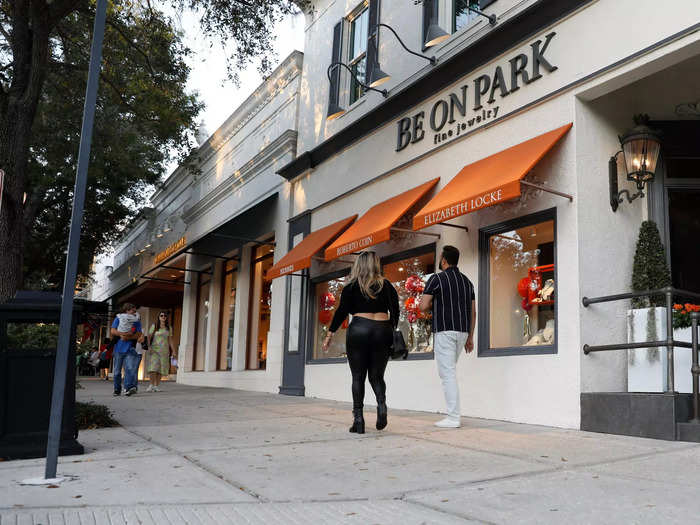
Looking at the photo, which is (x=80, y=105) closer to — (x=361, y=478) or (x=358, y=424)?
(x=358, y=424)

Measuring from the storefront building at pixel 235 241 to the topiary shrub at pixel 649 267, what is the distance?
321 inches

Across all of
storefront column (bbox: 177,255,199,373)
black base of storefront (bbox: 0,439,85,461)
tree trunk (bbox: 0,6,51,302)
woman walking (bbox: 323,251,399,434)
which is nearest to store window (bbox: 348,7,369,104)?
tree trunk (bbox: 0,6,51,302)

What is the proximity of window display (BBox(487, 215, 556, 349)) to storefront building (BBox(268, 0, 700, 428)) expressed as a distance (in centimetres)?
2

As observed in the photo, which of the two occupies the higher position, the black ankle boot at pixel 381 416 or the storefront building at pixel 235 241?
the storefront building at pixel 235 241

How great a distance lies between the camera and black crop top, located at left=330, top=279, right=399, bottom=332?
6695 mm

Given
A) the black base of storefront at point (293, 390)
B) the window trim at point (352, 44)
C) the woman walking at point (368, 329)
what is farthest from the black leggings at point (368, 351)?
the window trim at point (352, 44)

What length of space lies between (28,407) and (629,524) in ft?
14.3

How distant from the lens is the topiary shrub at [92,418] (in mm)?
7125

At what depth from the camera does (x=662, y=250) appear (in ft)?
24.2

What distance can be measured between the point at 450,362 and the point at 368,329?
1016 millimetres

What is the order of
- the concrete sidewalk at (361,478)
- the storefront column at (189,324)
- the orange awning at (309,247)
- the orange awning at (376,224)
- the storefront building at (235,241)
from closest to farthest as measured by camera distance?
1. the concrete sidewalk at (361,478)
2. the orange awning at (376,224)
3. the orange awning at (309,247)
4. the storefront building at (235,241)
5. the storefront column at (189,324)

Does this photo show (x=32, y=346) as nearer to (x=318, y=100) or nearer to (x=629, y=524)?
(x=629, y=524)

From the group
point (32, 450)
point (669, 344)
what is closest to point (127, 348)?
point (32, 450)

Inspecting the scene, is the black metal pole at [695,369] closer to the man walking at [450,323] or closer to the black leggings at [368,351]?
the man walking at [450,323]
